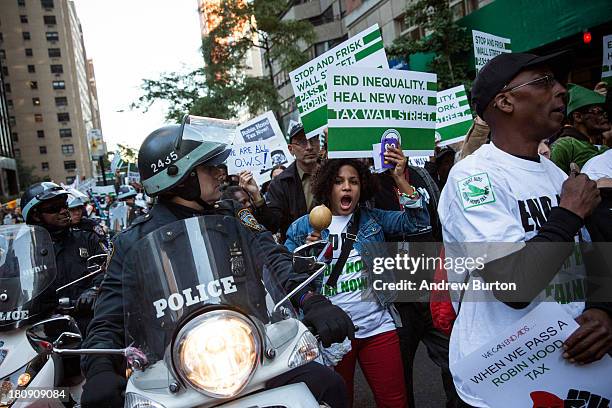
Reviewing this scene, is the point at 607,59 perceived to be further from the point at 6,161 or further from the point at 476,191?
the point at 6,161

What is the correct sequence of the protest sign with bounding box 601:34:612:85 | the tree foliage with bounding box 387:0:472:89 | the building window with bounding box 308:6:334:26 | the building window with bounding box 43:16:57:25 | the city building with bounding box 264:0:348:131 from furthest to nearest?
1. the building window with bounding box 43:16:57:25
2. the building window with bounding box 308:6:334:26
3. the city building with bounding box 264:0:348:131
4. the tree foliage with bounding box 387:0:472:89
5. the protest sign with bounding box 601:34:612:85

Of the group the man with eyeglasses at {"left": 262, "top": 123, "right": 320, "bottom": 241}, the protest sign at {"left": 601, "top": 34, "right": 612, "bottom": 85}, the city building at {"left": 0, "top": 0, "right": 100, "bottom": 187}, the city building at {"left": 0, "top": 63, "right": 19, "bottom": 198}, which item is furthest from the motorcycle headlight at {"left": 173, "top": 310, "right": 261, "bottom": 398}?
the city building at {"left": 0, "top": 0, "right": 100, "bottom": 187}

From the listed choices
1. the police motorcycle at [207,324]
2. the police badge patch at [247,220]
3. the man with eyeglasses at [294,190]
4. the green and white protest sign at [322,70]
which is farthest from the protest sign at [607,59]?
the police motorcycle at [207,324]

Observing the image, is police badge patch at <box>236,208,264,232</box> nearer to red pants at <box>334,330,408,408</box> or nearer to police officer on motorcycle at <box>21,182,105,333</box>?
red pants at <box>334,330,408,408</box>

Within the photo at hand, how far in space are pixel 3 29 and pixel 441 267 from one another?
12151cm

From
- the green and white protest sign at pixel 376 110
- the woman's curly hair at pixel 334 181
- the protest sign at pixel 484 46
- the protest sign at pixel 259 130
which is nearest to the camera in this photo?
the woman's curly hair at pixel 334 181

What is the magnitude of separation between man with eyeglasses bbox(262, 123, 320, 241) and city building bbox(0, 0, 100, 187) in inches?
4204

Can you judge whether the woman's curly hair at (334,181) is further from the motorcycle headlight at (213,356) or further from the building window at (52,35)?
the building window at (52,35)

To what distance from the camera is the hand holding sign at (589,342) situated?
6.34ft

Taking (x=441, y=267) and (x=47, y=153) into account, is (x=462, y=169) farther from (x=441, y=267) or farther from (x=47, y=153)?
(x=47, y=153)

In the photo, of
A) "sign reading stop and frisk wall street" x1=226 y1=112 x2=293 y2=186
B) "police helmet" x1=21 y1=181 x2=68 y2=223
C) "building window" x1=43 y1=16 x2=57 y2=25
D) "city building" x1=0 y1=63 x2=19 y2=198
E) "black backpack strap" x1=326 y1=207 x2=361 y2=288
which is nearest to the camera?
"black backpack strap" x1=326 y1=207 x2=361 y2=288

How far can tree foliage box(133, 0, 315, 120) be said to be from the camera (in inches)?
944

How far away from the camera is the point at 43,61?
4200 inches

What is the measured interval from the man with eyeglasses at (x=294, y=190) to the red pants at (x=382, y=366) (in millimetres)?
1687
